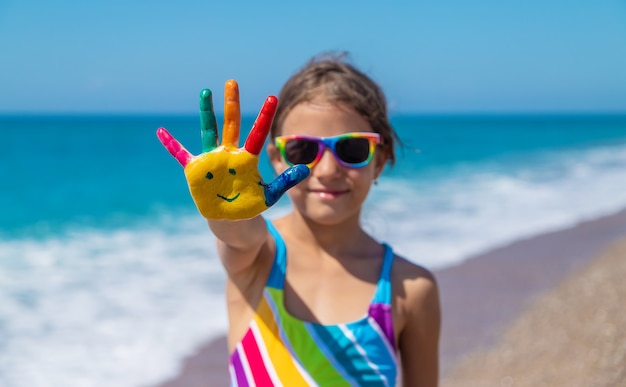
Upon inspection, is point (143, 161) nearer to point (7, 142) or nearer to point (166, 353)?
point (7, 142)

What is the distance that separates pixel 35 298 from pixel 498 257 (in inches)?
183

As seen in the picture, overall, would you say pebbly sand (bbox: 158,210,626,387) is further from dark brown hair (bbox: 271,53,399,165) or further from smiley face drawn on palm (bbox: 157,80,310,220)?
smiley face drawn on palm (bbox: 157,80,310,220)

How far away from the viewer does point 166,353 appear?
15.9 feet

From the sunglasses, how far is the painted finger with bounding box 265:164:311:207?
52cm

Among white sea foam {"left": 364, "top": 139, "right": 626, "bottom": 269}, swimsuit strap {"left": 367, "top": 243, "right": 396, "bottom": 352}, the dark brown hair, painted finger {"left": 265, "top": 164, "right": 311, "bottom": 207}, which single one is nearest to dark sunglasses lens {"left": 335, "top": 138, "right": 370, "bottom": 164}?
the dark brown hair

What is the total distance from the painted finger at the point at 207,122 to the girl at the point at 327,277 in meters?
0.36

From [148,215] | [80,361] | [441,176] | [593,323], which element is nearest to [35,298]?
[80,361]

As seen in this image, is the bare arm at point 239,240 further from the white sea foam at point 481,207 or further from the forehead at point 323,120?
the white sea foam at point 481,207

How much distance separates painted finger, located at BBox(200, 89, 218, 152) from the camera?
165 cm

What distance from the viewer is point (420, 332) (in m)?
2.27

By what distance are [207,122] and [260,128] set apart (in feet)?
0.44

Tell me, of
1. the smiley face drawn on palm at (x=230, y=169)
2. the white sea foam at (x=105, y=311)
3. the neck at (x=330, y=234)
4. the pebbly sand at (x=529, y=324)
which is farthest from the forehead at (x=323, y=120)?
the white sea foam at (x=105, y=311)

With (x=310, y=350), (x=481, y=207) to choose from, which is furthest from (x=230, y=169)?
(x=481, y=207)

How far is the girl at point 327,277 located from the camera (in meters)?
2.10
